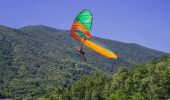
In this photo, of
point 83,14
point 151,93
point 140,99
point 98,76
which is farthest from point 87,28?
point 98,76

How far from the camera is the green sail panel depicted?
2757 cm

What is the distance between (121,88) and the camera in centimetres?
12556

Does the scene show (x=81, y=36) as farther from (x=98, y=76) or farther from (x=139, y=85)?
(x=98, y=76)

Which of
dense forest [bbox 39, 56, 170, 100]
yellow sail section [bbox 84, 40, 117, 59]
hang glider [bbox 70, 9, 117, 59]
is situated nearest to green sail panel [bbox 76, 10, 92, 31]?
hang glider [bbox 70, 9, 117, 59]

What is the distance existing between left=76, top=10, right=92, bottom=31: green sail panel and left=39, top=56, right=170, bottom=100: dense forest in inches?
3039

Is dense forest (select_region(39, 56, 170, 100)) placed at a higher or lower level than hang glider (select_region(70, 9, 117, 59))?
lower

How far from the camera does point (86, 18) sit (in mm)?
27906

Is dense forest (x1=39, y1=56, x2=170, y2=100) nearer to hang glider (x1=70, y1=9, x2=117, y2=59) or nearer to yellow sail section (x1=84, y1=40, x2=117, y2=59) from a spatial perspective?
hang glider (x1=70, y1=9, x2=117, y2=59)

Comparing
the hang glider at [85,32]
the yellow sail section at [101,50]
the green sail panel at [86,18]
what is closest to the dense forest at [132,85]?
the hang glider at [85,32]

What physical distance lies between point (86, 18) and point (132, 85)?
97521 millimetres

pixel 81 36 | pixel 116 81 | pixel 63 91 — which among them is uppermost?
pixel 81 36

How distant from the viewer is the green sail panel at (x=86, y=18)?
2757 centimetres

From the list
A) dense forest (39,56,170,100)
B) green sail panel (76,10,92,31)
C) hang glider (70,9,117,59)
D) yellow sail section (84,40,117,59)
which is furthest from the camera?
dense forest (39,56,170,100)

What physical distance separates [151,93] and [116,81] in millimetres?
16525
